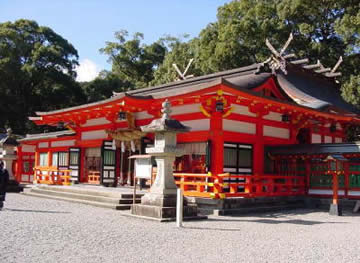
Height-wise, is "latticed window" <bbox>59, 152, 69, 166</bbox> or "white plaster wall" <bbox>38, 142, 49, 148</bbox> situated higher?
"white plaster wall" <bbox>38, 142, 49, 148</bbox>

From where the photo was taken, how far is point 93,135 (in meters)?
17.7

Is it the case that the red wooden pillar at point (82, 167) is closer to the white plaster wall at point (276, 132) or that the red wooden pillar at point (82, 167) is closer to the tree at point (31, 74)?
the white plaster wall at point (276, 132)

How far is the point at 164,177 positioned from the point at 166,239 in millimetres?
2691

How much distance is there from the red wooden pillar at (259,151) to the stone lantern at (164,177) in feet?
14.7

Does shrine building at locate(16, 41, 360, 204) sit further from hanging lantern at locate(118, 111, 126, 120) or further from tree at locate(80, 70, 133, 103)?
tree at locate(80, 70, 133, 103)

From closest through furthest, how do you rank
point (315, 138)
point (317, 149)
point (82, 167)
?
point (317, 149)
point (315, 138)
point (82, 167)

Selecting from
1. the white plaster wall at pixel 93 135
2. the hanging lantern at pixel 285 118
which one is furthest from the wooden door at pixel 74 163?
the hanging lantern at pixel 285 118

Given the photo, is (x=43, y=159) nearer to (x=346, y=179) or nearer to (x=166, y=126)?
(x=166, y=126)

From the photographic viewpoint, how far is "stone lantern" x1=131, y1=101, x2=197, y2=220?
31.1 ft

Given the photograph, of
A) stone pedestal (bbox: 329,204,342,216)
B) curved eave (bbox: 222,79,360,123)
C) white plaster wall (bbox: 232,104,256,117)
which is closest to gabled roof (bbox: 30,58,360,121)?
curved eave (bbox: 222,79,360,123)

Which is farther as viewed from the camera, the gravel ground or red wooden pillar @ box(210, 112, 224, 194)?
red wooden pillar @ box(210, 112, 224, 194)

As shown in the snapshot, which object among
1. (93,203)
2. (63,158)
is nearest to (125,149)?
(93,203)

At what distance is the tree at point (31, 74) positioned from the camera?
107 ft

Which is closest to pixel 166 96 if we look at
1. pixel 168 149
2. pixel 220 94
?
pixel 220 94
